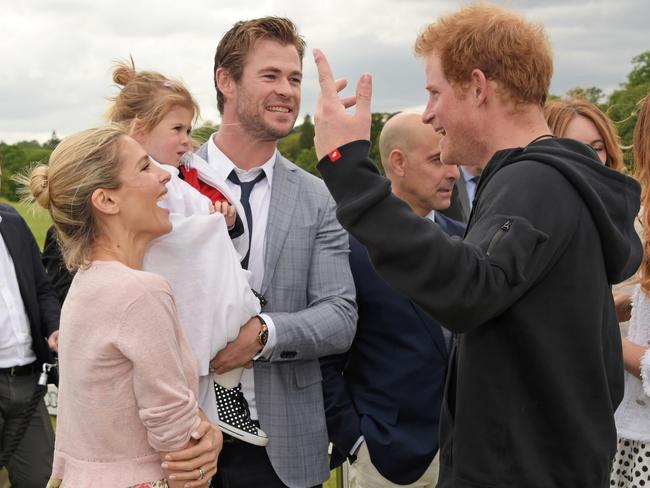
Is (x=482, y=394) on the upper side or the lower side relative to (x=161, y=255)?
lower

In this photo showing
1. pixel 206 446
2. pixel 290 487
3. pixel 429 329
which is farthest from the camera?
pixel 429 329

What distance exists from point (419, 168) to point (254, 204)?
930 mm

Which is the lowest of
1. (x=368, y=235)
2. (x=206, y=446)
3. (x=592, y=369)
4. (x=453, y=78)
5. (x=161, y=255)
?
(x=206, y=446)

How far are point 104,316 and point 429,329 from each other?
5.52 ft

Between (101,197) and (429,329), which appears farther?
(429,329)

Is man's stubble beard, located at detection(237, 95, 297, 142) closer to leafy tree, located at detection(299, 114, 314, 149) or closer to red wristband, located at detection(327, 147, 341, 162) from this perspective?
red wristband, located at detection(327, 147, 341, 162)

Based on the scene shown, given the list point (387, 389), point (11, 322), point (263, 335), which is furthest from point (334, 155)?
point (11, 322)

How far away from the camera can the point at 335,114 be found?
204cm

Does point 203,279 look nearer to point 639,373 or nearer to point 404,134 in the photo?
point 404,134

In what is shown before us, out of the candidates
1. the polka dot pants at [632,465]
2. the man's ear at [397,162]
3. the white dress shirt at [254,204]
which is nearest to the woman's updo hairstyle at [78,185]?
the white dress shirt at [254,204]

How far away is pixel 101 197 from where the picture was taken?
2.63 meters

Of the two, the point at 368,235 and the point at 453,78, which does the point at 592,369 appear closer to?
the point at 368,235

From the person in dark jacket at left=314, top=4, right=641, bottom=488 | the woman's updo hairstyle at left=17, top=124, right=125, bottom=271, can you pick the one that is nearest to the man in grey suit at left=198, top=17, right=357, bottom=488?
the woman's updo hairstyle at left=17, top=124, right=125, bottom=271

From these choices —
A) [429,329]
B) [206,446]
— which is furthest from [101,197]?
[429,329]
